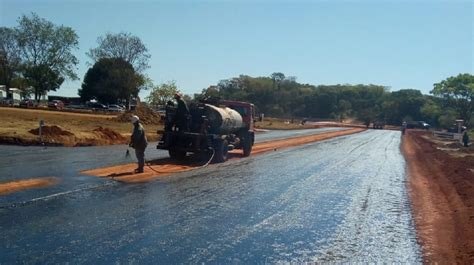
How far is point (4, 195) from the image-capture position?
39.3ft

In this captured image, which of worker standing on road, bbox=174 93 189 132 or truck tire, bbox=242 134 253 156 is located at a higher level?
worker standing on road, bbox=174 93 189 132

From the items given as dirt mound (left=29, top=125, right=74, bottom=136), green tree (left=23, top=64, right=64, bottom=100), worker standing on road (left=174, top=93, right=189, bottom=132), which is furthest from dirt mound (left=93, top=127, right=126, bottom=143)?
green tree (left=23, top=64, right=64, bottom=100)

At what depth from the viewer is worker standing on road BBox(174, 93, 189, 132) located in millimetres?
21562

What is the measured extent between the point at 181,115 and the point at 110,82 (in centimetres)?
6789

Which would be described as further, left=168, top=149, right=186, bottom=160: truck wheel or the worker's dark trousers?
left=168, top=149, right=186, bottom=160: truck wheel

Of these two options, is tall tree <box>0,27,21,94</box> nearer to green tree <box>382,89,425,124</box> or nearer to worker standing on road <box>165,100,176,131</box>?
worker standing on road <box>165,100,176,131</box>

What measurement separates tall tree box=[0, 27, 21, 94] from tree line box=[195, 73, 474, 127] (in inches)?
1602

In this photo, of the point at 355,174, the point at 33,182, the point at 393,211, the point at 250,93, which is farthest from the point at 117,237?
the point at 250,93

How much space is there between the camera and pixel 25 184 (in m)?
13.6

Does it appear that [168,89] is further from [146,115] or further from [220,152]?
[220,152]

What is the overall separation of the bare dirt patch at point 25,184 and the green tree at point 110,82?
69601 millimetres

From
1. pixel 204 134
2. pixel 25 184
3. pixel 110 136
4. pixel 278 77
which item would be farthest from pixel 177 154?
pixel 278 77

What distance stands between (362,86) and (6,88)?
120270mm

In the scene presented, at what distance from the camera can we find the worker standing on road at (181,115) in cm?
2156
